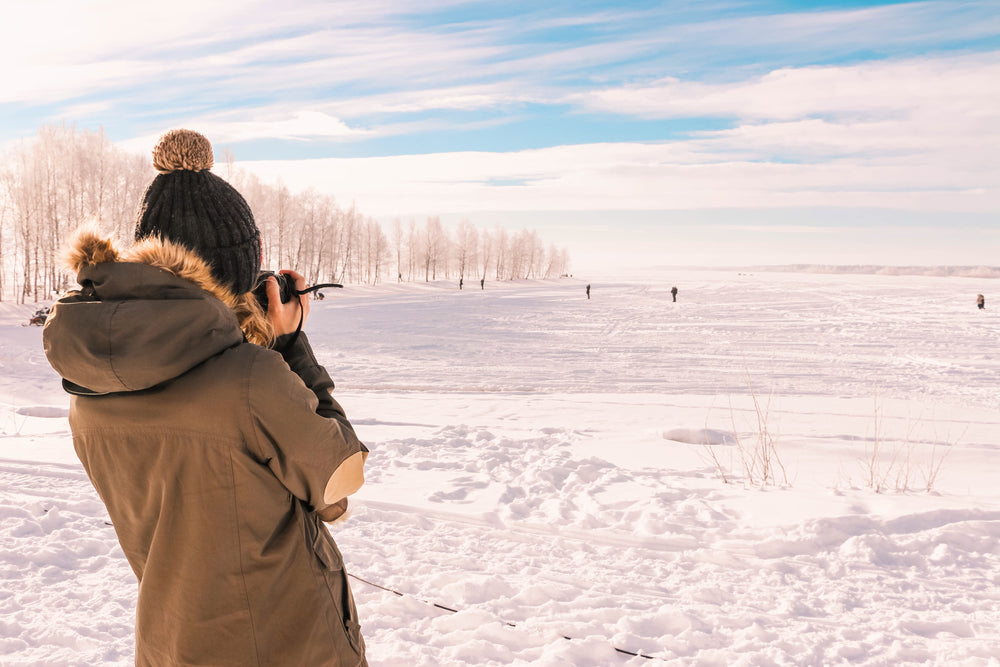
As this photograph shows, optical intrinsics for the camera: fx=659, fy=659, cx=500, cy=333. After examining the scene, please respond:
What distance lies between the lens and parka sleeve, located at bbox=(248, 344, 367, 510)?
1331 mm

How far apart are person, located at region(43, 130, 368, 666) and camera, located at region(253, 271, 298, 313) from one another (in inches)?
1.2

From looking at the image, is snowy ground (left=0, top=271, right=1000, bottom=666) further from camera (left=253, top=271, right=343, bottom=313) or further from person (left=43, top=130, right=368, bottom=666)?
camera (left=253, top=271, right=343, bottom=313)

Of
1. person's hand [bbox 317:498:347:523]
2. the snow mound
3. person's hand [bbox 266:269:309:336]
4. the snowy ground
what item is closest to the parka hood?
person's hand [bbox 266:269:309:336]

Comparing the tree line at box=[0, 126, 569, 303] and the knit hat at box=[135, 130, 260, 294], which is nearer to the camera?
the knit hat at box=[135, 130, 260, 294]

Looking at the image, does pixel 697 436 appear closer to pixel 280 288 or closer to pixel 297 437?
pixel 280 288

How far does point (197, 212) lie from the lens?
60.3 inches

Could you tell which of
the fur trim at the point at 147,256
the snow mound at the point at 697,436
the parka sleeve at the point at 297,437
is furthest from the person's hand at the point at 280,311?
the snow mound at the point at 697,436

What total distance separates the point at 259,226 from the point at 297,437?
306 inches

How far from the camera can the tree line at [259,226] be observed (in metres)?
43.8

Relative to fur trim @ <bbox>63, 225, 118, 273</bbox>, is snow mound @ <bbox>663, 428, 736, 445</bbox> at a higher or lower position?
lower

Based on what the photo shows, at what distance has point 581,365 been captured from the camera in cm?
1758

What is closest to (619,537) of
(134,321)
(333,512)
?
(333,512)

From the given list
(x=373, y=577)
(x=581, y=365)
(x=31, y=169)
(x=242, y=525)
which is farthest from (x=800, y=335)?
(x=31, y=169)

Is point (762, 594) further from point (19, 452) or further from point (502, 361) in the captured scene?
point (502, 361)
